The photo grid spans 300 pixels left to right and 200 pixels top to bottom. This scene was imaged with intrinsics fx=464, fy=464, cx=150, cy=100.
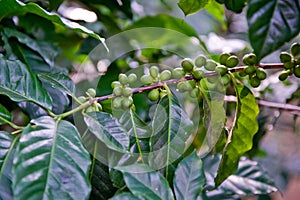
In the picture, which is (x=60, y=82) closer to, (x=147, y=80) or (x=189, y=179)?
(x=147, y=80)

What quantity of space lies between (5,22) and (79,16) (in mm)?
416

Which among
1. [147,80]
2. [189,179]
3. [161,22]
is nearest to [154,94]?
[147,80]

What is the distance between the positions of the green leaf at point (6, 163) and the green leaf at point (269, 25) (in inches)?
13.7

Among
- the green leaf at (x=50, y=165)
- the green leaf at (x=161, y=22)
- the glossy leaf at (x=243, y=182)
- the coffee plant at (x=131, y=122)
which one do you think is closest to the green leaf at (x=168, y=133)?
the coffee plant at (x=131, y=122)

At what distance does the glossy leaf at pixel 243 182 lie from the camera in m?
1.10

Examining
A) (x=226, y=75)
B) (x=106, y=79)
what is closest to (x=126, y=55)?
(x=106, y=79)

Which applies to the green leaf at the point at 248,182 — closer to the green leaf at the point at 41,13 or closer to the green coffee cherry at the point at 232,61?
the green coffee cherry at the point at 232,61

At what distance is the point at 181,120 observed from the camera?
0.72m

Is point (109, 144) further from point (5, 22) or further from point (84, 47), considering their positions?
point (84, 47)

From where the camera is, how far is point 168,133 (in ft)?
2.29

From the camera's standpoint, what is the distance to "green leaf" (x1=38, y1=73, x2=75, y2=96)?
74 centimetres

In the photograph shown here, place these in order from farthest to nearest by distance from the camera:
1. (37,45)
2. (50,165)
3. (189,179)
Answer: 1. (37,45)
2. (189,179)
3. (50,165)

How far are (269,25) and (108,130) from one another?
260 mm

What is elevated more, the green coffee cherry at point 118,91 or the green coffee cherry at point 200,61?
the green coffee cherry at point 200,61
